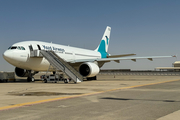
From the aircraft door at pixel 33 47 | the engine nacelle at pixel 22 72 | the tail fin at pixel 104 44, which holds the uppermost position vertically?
the tail fin at pixel 104 44

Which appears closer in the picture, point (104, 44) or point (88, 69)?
point (88, 69)

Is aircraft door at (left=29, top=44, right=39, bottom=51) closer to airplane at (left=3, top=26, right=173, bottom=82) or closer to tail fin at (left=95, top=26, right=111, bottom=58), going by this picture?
airplane at (left=3, top=26, right=173, bottom=82)

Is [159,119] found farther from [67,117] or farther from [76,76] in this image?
[76,76]

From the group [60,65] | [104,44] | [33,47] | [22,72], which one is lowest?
[22,72]

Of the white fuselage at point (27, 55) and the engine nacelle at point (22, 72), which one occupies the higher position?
the white fuselage at point (27, 55)

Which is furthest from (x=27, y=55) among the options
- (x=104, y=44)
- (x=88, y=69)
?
(x=104, y=44)

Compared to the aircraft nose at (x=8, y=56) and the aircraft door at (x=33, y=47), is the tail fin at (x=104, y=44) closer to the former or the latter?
the aircraft door at (x=33, y=47)

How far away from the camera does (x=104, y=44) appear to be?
39375mm

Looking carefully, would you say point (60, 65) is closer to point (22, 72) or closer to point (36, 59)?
point (36, 59)

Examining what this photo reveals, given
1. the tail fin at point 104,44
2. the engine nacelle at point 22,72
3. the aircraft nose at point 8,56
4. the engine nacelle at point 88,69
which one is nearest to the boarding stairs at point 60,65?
the engine nacelle at point 88,69

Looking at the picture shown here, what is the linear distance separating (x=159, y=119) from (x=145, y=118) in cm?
34

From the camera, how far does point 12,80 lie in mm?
26141

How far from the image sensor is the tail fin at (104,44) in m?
38.5

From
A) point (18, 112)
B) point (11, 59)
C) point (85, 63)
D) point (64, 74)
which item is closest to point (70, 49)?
point (85, 63)
